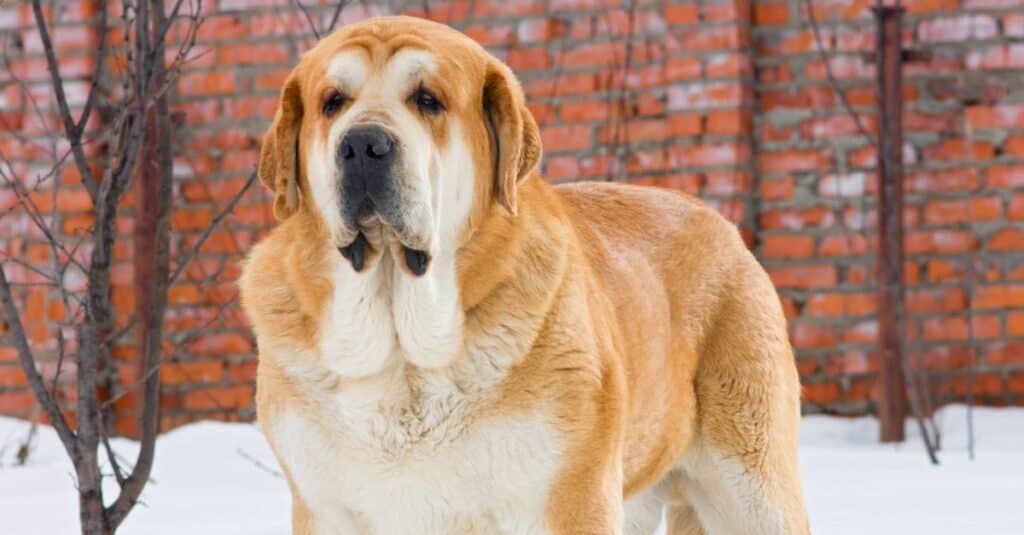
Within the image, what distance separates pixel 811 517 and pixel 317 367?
7.36 feet

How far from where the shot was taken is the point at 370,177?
253 cm

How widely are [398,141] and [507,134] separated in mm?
316

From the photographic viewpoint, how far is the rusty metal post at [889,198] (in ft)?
19.5

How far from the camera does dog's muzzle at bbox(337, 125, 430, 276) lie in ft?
8.20

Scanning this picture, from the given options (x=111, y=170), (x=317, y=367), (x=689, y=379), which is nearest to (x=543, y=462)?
(x=317, y=367)

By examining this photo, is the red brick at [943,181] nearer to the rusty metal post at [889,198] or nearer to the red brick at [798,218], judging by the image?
the rusty metal post at [889,198]

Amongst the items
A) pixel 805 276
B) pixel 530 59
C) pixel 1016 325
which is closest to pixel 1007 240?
pixel 1016 325

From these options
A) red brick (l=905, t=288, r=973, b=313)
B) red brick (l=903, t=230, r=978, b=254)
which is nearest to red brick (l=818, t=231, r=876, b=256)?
red brick (l=903, t=230, r=978, b=254)

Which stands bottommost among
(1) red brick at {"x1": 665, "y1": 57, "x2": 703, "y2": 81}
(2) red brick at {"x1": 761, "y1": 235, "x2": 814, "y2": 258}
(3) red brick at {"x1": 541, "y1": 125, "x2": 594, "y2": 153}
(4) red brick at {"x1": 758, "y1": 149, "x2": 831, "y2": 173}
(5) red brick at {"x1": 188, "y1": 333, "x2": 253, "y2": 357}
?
(5) red brick at {"x1": 188, "y1": 333, "x2": 253, "y2": 357}

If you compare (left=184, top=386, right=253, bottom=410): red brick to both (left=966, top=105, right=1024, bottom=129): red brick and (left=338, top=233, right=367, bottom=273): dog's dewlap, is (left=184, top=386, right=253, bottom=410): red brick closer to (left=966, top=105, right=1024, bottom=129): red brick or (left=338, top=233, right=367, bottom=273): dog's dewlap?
(left=966, top=105, right=1024, bottom=129): red brick

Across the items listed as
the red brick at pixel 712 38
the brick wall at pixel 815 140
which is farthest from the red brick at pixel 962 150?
the red brick at pixel 712 38

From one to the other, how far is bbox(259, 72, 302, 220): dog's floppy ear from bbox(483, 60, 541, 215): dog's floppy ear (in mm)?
320

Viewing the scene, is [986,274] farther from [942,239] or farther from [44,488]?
[44,488]

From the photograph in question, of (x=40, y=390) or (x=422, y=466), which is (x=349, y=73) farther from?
(x=40, y=390)
